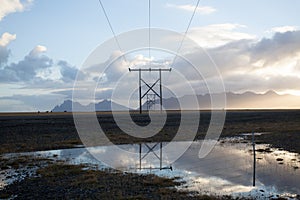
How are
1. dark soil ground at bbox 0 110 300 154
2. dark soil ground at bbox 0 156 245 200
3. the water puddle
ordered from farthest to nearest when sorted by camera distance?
1. dark soil ground at bbox 0 110 300 154
2. the water puddle
3. dark soil ground at bbox 0 156 245 200

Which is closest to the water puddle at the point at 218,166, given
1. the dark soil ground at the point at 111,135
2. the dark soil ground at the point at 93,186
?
the dark soil ground at the point at 93,186

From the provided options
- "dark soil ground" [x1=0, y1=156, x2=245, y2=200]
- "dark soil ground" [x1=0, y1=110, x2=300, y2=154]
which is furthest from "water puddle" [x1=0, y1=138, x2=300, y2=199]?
"dark soil ground" [x1=0, y1=110, x2=300, y2=154]

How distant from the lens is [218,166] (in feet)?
77.2

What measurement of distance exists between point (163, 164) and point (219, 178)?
19.9 feet

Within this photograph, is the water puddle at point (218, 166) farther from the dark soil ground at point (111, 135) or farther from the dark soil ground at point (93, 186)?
the dark soil ground at point (111, 135)

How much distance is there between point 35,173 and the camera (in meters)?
22.3

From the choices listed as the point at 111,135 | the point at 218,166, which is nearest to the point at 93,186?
the point at 218,166

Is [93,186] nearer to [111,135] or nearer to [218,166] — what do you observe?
[218,166]

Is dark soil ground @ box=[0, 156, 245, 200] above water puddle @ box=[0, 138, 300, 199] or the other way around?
the other way around

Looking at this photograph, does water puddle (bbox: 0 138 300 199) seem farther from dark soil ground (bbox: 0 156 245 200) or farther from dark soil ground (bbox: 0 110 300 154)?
dark soil ground (bbox: 0 110 300 154)

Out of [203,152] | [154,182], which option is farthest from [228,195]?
[203,152]

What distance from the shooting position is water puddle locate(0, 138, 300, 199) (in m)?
17.0

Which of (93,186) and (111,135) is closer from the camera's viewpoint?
(93,186)

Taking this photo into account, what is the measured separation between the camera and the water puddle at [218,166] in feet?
55.7
